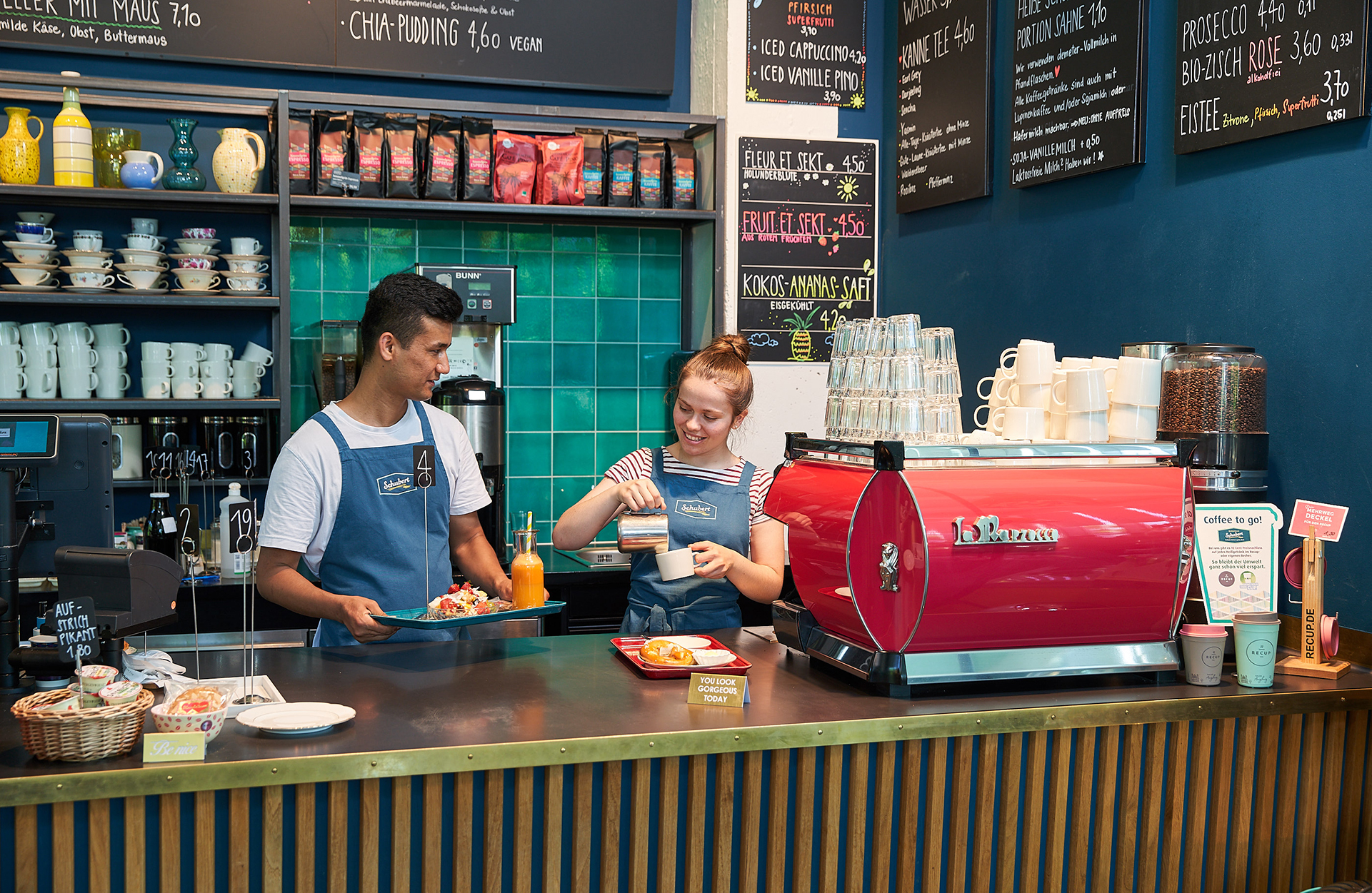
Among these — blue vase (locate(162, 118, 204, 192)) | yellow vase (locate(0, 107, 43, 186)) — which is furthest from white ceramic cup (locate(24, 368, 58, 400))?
blue vase (locate(162, 118, 204, 192))

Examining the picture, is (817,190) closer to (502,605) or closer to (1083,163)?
(1083,163)

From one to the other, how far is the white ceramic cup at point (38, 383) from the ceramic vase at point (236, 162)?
2.68 feet

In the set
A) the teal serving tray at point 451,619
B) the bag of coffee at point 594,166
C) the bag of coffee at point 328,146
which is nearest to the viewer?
the teal serving tray at point 451,619

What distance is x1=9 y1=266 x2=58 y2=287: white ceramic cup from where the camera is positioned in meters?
3.64

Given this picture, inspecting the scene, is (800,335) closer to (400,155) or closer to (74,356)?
(400,155)

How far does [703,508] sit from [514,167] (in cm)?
190

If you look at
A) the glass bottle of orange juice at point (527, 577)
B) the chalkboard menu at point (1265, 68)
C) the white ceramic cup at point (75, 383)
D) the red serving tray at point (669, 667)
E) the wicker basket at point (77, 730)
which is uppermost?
the chalkboard menu at point (1265, 68)

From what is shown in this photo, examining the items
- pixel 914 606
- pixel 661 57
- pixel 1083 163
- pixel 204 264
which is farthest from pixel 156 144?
pixel 914 606

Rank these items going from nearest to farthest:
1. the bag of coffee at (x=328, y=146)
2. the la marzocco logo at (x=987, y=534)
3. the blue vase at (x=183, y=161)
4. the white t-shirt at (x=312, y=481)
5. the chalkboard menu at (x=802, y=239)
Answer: the la marzocco logo at (x=987, y=534), the white t-shirt at (x=312, y=481), the blue vase at (x=183, y=161), the bag of coffee at (x=328, y=146), the chalkboard menu at (x=802, y=239)

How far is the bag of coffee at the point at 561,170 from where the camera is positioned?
13.7 ft

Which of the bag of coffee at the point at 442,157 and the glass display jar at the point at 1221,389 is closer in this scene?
the glass display jar at the point at 1221,389

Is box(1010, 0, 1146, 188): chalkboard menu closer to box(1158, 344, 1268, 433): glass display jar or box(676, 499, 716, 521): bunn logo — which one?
box(1158, 344, 1268, 433): glass display jar

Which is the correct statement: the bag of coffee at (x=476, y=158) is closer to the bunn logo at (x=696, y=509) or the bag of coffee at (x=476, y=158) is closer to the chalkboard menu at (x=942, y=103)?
the chalkboard menu at (x=942, y=103)

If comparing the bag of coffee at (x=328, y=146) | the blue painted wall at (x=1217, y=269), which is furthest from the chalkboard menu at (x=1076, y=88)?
the bag of coffee at (x=328, y=146)
